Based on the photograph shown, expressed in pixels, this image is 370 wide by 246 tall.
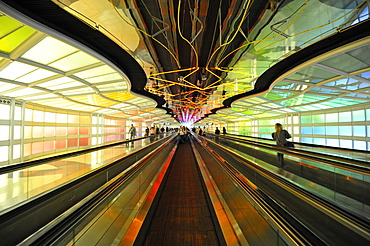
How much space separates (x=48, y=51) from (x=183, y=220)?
7229 millimetres

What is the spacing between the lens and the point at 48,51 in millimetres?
5727

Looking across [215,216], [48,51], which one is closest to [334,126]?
[215,216]

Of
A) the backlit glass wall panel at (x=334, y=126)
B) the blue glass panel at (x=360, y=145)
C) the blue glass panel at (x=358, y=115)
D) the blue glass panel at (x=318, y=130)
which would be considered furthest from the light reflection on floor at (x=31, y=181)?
the blue glass panel at (x=318, y=130)

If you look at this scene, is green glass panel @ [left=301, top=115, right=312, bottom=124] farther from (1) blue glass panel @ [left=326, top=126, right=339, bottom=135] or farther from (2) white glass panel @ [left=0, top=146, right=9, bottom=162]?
(2) white glass panel @ [left=0, top=146, right=9, bottom=162]

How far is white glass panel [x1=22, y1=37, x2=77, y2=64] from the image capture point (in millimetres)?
5223

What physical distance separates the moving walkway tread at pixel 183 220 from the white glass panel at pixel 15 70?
778 centimetres

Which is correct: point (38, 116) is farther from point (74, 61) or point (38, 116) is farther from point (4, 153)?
point (74, 61)

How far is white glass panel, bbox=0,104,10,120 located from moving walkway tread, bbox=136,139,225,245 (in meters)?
12.7

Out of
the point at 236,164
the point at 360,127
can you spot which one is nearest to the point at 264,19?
the point at 236,164

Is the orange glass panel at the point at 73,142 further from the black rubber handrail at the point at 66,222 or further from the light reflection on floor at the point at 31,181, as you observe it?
the black rubber handrail at the point at 66,222

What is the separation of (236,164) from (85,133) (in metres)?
19.8

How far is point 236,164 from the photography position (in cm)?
670

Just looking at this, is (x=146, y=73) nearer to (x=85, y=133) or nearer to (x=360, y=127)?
(x=85, y=133)

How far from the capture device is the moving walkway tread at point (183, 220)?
11.4 feet
